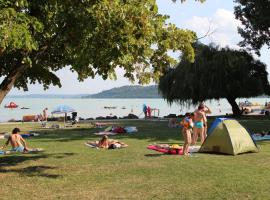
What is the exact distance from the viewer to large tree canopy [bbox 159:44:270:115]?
41156 millimetres

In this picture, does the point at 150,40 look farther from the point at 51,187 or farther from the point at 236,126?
the point at 236,126

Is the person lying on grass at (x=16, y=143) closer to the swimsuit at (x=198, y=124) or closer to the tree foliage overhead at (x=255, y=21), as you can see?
the swimsuit at (x=198, y=124)

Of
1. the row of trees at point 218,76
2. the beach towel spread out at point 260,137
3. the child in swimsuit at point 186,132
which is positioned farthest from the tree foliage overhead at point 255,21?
the child in swimsuit at point 186,132

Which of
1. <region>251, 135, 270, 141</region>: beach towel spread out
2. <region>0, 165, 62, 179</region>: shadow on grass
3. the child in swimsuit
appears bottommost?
<region>0, 165, 62, 179</region>: shadow on grass

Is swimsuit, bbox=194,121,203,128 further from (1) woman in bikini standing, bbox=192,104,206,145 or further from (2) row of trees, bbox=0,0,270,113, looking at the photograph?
(2) row of trees, bbox=0,0,270,113

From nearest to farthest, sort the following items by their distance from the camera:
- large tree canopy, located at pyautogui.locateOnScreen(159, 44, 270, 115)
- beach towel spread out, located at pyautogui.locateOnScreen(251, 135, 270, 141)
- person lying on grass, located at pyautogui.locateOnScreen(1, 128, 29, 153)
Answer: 1. person lying on grass, located at pyautogui.locateOnScreen(1, 128, 29, 153)
2. beach towel spread out, located at pyautogui.locateOnScreen(251, 135, 270, 141)
3. large tree canopy, located at pyautogui.locateOnScreen(159, 44, 270, 115)

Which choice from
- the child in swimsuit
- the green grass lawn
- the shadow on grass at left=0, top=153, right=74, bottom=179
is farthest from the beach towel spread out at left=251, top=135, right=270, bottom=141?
the shadow on grass at left=0, top=153, right=74, bottom=179

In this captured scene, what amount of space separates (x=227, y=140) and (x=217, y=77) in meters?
24.9

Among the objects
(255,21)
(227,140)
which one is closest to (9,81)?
(227,140)

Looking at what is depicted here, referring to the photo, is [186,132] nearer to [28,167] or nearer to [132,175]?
[132,175]

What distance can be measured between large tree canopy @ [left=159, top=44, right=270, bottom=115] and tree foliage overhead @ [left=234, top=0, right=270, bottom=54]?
9.81 ft

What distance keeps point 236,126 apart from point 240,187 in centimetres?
707

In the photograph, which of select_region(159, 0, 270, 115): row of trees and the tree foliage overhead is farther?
select_region(159, 0, 270, 115): row of trees

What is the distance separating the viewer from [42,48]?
13.2 metres
